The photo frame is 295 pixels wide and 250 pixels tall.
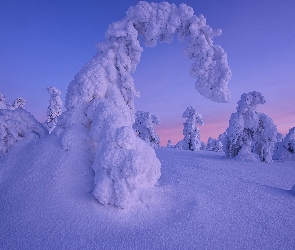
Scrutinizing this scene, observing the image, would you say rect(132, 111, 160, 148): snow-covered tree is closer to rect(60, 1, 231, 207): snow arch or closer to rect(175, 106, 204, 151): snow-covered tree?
rect(175, 106, 204, 151): snow-covered tree

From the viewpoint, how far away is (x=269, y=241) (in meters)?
3.19

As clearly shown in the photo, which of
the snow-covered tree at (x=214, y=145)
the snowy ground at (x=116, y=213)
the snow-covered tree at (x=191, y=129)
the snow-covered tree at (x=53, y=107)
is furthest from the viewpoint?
the snow-covered tree at (x=214, y=145)

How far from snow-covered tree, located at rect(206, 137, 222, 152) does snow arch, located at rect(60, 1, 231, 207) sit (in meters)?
40.4

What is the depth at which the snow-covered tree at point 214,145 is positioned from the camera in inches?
1722

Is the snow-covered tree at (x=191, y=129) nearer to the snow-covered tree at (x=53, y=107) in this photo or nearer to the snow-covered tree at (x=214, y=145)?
the snow-covered tree at (x=214, y=145)

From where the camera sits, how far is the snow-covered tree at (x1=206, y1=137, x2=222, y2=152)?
43737 millimetres

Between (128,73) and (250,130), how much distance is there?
10.7 m

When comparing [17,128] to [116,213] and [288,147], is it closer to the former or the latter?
[116,213]

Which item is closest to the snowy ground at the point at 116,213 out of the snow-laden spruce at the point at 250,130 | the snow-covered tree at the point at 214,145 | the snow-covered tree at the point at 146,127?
the snow-laden spruce at the point at 250,130

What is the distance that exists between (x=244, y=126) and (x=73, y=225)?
12739 millimetres

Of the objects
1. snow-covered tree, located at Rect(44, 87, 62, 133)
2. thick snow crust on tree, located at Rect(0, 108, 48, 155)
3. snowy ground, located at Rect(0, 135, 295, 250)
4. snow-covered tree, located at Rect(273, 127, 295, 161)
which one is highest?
snow-covered tree, located at Rect(44, 87, 62, 133)

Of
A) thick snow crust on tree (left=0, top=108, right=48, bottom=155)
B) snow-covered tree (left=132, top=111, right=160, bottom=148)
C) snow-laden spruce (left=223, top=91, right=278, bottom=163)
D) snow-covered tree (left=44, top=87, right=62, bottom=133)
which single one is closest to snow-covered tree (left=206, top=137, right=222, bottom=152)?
snow-covered tree (left=132, top=111, right=160, bottom=148)

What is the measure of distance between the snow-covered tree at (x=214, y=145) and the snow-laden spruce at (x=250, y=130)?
3110cm

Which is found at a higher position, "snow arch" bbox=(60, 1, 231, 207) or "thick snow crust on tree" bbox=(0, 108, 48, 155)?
"snow arch" bbox=(60, 1, 231, 207)
